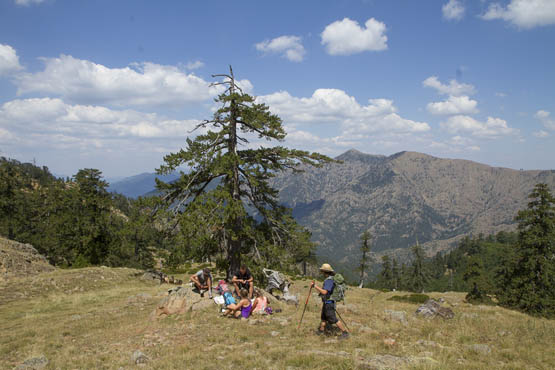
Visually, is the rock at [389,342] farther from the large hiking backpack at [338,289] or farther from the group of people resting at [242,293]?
the group of people resting at [242,293]

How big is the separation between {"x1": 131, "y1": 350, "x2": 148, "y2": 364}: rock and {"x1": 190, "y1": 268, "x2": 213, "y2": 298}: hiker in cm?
545

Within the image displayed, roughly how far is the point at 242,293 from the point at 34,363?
7354 millimetres

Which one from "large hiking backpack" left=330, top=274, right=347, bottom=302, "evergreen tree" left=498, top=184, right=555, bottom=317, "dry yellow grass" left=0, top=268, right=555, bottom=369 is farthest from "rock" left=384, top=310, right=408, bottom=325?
"evergreen tree" left=498, top=184, right=555, bottom=317

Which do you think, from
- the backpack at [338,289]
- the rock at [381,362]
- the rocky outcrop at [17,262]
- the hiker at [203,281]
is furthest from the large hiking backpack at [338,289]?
the rocky outcrop at [17,262]

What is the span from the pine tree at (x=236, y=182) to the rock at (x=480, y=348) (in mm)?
8323

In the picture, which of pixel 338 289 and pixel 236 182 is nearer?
pixel 338 289

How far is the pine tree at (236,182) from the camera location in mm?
14180

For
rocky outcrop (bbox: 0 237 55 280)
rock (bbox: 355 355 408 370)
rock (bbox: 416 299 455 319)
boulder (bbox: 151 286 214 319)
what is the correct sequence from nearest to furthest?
rock (bbox: 355 355 408 370) → boulder (bbox: 151 286 214 319) → rock (bbox: 416 299 455 319) → rocky outcrop (bbox: 0 237 55 280)

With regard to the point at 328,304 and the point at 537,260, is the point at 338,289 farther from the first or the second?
the point at 537,260

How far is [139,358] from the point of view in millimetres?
8797

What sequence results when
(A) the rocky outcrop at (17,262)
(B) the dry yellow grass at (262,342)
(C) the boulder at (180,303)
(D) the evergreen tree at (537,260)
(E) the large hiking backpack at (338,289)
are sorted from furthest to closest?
(D) the evergreen tree at (537,260), (A) the rocky outcrop at (17,262), (C) the boulder at (180,303), (E) the large hiking backpack at (338,289), (B) the dry yellow grass at (262,342)

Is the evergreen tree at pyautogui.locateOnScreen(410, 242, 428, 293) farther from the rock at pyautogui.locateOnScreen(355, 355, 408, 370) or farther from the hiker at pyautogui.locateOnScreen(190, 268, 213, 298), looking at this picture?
the rock at pyautogui.locateOnScreen(355, 355, 408, 370)

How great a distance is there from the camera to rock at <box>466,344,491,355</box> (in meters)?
8.65

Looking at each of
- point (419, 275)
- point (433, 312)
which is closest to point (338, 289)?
point (433, 312)
